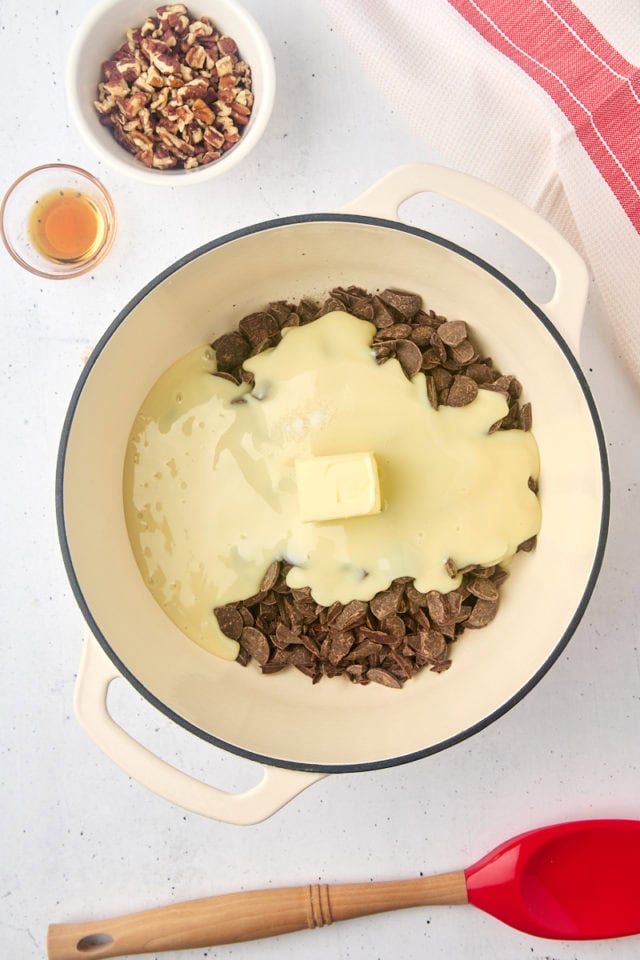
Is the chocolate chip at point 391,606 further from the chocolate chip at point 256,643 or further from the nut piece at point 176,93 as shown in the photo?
the nut piece at point 176,93

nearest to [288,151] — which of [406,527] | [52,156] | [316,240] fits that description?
[316,240]

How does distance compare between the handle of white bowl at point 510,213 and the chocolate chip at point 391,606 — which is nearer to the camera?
the handle of white bowl at point 510,213

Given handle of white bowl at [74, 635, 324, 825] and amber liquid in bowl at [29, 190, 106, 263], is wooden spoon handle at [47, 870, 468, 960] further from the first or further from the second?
amber liquid in bowl at [29, 190, 106, 263]

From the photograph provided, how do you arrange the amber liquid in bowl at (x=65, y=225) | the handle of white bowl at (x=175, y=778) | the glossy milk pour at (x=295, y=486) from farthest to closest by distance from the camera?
the amber liquid in bowl at (x=65, y=225) → the glossy milk pour at (x=295, y=486) → the handle of white bowl at (x=175, y=778)

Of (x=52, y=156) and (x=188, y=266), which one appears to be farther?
(x=52, y=156)

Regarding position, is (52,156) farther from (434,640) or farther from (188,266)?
(434,640)

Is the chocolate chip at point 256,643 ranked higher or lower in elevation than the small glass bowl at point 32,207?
lower

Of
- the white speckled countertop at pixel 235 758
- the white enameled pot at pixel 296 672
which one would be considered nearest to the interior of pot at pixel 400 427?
the white enameled pot at pixel 296 672

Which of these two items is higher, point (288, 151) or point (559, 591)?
point (288, 151)
